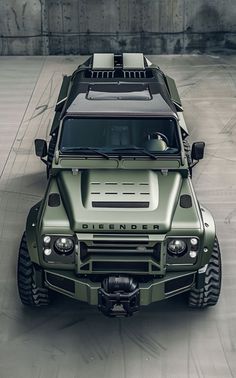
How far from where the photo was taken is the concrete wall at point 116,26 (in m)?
17.2

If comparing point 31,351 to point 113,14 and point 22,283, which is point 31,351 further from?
point 113,14

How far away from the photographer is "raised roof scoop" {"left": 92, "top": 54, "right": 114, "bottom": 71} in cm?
1045

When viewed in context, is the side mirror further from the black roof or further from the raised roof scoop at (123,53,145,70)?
the raised roof scoop at (123,53,145,70)

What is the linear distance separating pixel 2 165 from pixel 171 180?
4559mm

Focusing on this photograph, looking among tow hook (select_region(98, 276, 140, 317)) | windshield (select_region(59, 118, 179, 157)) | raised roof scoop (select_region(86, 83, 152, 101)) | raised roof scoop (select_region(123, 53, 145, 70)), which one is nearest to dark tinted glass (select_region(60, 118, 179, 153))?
windshield (select_region(59, 118, 179, 157))

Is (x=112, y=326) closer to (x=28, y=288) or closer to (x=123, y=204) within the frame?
(x=28, y=288)

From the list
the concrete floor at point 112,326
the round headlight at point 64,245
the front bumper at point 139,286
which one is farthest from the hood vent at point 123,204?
the concrete floor at point 112,326

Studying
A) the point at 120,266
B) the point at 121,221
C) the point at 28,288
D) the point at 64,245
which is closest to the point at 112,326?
the point at 120,266

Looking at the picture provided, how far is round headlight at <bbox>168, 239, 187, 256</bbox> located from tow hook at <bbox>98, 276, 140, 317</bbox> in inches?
20.8

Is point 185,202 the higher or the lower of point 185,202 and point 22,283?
the higher

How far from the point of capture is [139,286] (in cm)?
665

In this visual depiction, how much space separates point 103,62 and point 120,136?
310cm

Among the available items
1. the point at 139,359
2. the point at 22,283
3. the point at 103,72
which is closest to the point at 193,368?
the point at 139,359

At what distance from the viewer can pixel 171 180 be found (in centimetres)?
753
